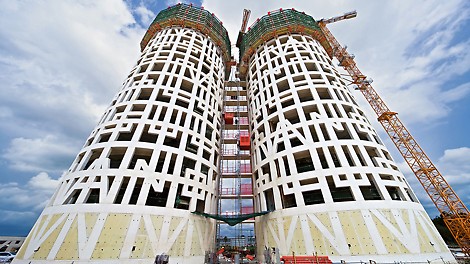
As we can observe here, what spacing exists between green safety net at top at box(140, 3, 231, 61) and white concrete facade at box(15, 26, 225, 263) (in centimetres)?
1131

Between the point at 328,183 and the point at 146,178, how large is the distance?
2140cm

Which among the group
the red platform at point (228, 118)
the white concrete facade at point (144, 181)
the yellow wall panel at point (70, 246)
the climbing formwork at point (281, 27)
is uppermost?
the climbing formwork at point (281, 27)

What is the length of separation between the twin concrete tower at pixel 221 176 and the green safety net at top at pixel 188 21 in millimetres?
6319

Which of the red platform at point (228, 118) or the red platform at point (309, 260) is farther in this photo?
the red platform at point (228, 118)

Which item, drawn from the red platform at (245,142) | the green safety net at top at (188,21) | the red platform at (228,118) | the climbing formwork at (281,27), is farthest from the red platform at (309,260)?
the green safety net at top at (188,21)

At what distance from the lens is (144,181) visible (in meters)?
23.5

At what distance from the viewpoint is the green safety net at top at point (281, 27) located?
45375 millimetres

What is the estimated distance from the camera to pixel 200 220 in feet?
85.8

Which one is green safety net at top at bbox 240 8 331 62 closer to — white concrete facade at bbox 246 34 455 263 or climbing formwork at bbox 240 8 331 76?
climbing formwork at bbox 240 8 331 76

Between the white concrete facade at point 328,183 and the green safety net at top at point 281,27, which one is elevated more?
the green safety net at top at point 281,27

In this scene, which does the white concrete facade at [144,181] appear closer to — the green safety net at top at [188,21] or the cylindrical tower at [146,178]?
the cylindrical tower at [146,178]

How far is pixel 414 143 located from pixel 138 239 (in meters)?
50.7

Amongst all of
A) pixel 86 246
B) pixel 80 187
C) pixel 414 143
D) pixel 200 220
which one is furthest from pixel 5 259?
pixel 414 143

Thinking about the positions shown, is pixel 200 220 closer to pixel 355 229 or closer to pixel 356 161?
pixel 355 229
